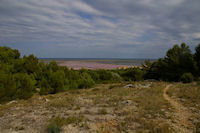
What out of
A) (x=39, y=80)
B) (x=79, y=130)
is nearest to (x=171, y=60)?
(x=39, y=80)

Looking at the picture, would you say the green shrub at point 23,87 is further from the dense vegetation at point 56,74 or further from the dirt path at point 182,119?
the dirt path at point 182,119

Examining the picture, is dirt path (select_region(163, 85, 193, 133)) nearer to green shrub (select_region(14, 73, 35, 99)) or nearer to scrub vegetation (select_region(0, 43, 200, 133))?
scrub vegetation (select_region(0, 43, 200, 133))

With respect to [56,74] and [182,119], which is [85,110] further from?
[56,74]

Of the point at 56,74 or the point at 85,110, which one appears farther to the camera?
the point at 56,74

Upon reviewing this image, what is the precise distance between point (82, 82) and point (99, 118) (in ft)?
50.9

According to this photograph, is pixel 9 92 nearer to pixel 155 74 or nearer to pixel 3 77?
pixel 3 77

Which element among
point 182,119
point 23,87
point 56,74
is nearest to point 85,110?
point 182,119

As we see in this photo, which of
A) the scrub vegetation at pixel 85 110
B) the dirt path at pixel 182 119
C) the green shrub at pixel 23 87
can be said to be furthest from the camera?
the green shrub at pixel 23 87

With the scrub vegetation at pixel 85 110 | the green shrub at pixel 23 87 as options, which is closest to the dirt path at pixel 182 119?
the scrub vegetation at pixel 85 110

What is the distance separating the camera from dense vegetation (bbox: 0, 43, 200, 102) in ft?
43.4

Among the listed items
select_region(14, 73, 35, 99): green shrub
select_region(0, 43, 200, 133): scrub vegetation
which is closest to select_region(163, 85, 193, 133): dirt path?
→ select_region(0, 43, 200, 133): scrub vegetation

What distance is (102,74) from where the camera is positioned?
30.5 metres

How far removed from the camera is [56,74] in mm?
17094

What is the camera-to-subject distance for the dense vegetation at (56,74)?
13232mm
